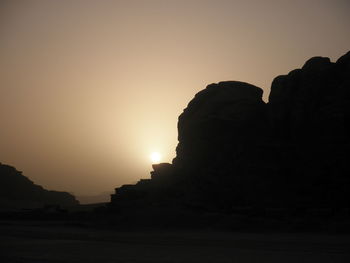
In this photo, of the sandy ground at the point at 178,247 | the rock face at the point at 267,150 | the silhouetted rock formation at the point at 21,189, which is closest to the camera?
the sandy ground at the point at 178,247

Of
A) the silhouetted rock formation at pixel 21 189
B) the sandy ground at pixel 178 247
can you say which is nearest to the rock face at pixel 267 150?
the sandy ground at pixel 178 247

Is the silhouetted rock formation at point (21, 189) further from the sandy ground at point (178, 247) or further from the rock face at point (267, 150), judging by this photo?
the sandy ground at point (178, 247)

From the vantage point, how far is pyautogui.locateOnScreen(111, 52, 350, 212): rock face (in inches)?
1806

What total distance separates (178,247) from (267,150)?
2545 cm

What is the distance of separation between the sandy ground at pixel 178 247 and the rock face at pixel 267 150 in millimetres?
10507

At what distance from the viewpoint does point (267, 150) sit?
1917 inches

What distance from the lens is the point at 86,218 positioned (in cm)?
4566

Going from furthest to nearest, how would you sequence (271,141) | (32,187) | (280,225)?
(32,187), (271,141), (280,225)

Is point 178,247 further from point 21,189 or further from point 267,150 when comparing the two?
point 21,189

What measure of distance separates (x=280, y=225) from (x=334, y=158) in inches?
536

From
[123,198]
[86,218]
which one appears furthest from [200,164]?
[86,218]

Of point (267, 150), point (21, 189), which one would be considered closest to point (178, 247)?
point (267, 150)

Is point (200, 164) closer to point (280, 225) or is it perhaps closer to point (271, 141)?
point (271, 141)

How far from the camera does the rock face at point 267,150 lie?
45.9 m
